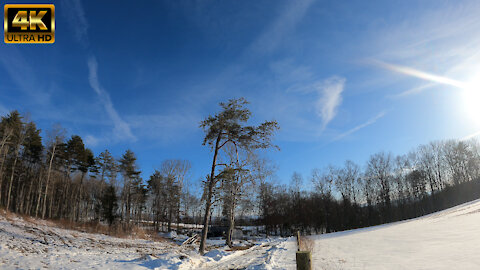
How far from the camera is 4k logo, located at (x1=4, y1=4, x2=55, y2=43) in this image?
34.3 ft

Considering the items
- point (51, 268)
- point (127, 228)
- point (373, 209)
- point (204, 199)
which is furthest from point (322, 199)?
point (51, 268)

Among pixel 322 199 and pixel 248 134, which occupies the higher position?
pixel 248 134

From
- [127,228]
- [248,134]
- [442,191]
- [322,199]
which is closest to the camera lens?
[248,134]

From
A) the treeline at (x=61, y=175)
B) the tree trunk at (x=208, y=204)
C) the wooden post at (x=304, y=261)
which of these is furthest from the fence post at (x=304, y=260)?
the treeline at (x=61, y=175)

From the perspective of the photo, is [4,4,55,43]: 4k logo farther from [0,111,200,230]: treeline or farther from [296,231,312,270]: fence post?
[0,111,200,230]: treeline

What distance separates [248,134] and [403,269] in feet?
32.4

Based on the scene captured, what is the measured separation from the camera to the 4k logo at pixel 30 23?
10.5 meters

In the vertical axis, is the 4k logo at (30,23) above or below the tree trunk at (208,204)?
above

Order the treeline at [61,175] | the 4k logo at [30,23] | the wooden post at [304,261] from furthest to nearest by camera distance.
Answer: the treeline at [61,175], the 4k logo at [30,23], the wooden post at [304,261]

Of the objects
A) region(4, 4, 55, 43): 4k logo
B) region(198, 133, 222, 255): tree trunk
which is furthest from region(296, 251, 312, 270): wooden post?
region(4, 4, 55, 43): 4k logo

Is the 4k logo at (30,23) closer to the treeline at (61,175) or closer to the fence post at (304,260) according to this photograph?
the fence post at (304,260)

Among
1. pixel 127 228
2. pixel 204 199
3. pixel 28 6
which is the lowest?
pixel 127 228

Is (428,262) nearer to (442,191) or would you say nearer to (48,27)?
(48,27)

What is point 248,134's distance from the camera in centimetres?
1480
